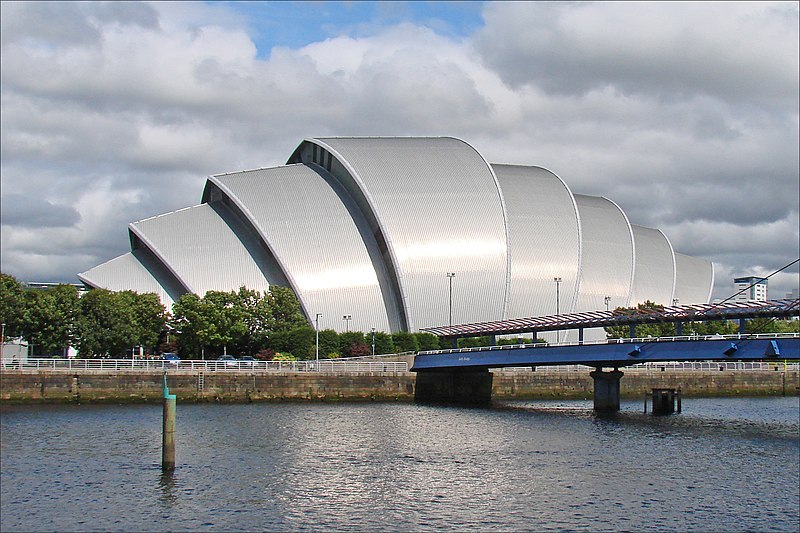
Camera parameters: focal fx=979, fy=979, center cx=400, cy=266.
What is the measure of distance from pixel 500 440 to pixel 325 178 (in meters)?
61.4

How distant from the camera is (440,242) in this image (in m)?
96.1

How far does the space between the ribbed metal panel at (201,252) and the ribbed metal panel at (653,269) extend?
1687 inches

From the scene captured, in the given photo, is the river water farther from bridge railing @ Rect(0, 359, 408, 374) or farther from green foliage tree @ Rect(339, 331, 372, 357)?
green foliage tree @ Rect(339, 331, 372, 357)

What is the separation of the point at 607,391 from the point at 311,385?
64.8 feet

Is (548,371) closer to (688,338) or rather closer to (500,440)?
(688,338)

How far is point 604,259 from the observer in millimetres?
106625

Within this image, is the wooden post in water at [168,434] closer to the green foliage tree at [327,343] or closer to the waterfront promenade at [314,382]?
the waterfront promenade at [314,382]

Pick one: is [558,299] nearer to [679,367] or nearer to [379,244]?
[679,367]

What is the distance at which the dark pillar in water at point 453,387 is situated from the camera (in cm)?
7031

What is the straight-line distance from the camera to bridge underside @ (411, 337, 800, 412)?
5104 centimetres

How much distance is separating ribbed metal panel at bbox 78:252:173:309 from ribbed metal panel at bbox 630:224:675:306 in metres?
50.6

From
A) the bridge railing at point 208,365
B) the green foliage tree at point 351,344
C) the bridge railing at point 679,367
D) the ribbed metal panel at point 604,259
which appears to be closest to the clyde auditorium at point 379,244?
the ribbed metal panel at point 604,259

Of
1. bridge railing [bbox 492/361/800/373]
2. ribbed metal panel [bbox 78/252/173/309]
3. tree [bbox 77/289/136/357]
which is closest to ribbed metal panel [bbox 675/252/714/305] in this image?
bridge railing [bbox 492/361/800/373]

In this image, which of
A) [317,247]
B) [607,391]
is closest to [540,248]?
[317,247]
